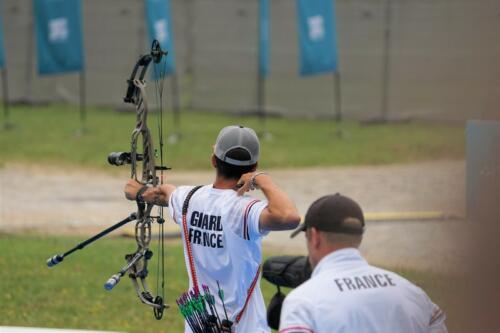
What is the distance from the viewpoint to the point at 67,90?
31453 millimetres

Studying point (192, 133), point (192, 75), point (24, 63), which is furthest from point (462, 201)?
point (24, 63)

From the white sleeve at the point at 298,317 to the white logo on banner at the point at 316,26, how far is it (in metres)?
20.4

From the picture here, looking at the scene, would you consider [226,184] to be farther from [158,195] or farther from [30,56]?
[30,56]

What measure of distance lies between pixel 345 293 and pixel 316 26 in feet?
66.9

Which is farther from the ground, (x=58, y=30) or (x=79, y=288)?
(x=58, y=30)

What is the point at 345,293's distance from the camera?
440 cm

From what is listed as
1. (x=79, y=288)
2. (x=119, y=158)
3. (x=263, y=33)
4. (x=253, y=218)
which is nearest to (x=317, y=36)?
(x=263, y=33)

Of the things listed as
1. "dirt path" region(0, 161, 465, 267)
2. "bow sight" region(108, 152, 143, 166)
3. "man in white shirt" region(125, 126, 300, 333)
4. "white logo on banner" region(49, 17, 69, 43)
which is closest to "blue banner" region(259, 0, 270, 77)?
"dirt path" region(0, 161, 465, 267)

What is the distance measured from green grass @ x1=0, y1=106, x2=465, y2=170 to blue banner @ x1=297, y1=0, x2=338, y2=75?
1.87 meters

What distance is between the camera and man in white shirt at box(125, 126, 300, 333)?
584 centimetres

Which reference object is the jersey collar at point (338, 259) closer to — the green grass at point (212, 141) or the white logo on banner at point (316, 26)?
the green grass at point (212, 141)

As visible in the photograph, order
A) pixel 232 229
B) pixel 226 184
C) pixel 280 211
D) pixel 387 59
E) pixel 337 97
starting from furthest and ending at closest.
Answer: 1. pixel 337 97
2. pixel 387 59
3. pixel 226 184
4. pixel 232 229
5. pixel 280 211

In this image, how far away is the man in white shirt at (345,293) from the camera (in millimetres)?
4348

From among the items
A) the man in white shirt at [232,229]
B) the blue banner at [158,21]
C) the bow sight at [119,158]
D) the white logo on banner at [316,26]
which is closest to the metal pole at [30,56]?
the blue banner at [158,21]
